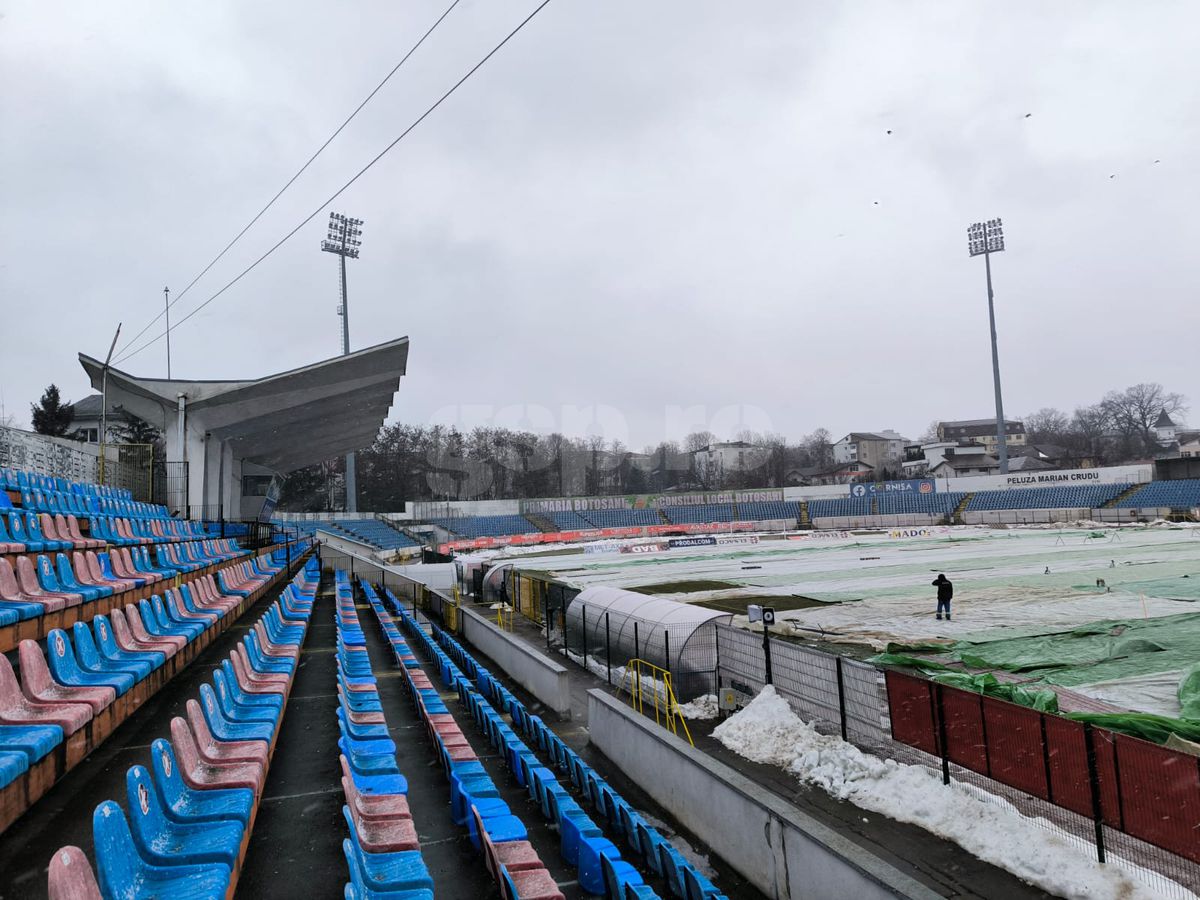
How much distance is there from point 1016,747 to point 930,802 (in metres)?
1.11

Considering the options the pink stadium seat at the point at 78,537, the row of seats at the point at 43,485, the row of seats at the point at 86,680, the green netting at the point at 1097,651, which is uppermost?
the row of seats at the point at 43,485

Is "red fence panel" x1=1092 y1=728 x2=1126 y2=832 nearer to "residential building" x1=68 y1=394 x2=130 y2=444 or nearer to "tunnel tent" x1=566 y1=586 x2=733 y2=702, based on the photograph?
"tunnel tent" x1=566 y1=586 x2=733 y2=702

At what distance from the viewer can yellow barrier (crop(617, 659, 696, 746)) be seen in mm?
11148

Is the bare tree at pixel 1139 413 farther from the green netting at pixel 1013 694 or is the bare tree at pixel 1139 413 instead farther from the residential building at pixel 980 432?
the green netting at pixel 1013 694

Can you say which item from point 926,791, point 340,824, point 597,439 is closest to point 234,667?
point 340,824

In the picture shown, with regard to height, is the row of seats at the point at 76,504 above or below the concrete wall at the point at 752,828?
above

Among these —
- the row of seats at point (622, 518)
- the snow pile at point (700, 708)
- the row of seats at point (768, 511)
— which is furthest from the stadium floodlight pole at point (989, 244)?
the snow pile at point (700, 708)

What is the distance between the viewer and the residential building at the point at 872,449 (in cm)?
14900

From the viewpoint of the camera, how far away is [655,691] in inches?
465

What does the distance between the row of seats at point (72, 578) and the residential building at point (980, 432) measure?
150886mm

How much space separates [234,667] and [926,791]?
23.9ft

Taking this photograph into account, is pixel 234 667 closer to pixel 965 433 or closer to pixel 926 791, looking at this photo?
pixel 926 791

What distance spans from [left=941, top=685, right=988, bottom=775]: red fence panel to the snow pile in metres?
4.46

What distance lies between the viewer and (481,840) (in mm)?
5859
